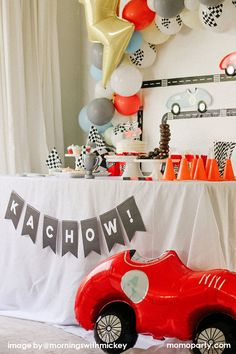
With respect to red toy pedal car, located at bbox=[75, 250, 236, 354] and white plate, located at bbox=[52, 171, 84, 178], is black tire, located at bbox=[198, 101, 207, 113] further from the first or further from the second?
red toy pedal car, located at bbox=[75, 250, 236, 354]

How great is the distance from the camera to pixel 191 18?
3.52 meters

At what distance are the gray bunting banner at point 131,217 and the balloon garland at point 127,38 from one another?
1.39m

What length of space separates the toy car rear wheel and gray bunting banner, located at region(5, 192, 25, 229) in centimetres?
120

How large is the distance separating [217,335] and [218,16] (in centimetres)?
199

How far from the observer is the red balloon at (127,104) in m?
3.90

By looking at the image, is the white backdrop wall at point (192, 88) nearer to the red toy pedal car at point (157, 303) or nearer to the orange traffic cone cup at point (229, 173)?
the orange traffic cone cup at point (229, 173)

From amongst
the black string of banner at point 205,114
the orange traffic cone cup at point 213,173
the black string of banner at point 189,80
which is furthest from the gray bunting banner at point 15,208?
the black string of banner at point 189,80

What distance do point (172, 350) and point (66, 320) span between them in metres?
0.59

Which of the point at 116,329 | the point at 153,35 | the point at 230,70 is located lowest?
the point at 116,329

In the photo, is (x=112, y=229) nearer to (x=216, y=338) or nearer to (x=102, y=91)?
(x=216, y=338)

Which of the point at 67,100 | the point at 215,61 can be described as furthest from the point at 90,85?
the point at 215,61

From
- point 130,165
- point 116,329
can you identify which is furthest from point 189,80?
point 116,329

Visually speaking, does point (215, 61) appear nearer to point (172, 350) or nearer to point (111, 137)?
point (111, 137)

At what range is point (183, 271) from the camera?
7.03 feet
